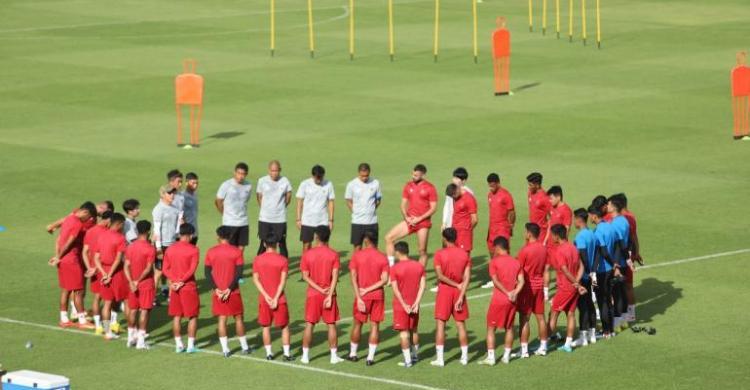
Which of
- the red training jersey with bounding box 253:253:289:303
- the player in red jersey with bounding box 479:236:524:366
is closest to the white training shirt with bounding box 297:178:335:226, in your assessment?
the red training jersey with bounding box 253:253:289:303

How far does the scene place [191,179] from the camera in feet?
90.4

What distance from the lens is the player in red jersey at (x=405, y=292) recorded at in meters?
22.6

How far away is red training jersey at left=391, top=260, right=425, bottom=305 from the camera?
2258 centimetres

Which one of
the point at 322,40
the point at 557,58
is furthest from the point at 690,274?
the point at 322,40

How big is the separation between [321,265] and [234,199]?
19.8ft

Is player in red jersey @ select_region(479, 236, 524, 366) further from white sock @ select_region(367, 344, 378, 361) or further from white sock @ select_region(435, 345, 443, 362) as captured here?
white sock @ select_region(367, 344, 378, 361)

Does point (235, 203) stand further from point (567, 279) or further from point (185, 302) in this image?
point (567, 279)

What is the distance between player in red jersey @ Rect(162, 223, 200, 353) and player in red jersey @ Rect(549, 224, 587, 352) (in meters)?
5.50

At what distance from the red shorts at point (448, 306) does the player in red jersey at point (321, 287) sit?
1.53m

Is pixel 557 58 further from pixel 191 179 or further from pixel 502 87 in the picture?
pixel 191 179

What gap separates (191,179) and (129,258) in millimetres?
4001

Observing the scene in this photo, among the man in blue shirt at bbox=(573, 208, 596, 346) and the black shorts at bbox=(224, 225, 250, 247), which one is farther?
the black shorts at bbox=(224, 225, 250, 247)

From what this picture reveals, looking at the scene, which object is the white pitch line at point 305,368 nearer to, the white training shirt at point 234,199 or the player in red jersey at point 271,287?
the player in red jersey at point 271,287

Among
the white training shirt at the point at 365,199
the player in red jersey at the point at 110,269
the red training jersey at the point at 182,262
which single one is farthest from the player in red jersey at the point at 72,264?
the white training shirt at the point at 365,199
